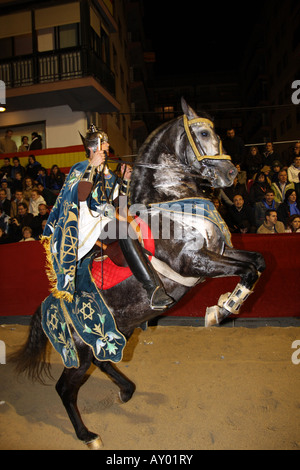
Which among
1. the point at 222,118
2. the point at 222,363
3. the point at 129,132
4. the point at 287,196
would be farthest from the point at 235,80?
the point at 222,363

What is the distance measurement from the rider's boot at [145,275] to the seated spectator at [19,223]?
584 centimetres

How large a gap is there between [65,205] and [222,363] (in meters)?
3.06

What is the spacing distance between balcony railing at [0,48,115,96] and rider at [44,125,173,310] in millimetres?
12863

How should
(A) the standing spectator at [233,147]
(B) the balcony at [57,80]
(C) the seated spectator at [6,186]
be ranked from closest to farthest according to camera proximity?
(A) the standing spectator at [233,147] → (C) the seated spectator at [6,186] → (B) the balcony at [57,80]

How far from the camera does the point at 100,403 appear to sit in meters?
4.07

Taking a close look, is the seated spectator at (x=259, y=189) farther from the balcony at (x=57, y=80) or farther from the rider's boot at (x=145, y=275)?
the balcony at (x=57, y=80)

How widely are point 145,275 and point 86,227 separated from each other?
27.5 inches

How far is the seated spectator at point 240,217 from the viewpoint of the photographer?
730 cm

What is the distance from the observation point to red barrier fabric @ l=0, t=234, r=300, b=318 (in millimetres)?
5918

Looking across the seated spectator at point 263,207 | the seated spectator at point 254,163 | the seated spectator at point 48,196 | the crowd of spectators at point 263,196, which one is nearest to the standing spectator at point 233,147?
the crowd of spectators at point 263,196

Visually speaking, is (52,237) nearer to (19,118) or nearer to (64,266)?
(64,266)

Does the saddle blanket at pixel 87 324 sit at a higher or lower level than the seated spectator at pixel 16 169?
lower

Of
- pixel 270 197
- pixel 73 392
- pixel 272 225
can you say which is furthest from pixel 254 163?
pixel 73 392

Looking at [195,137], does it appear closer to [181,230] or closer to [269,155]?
[181,230]
